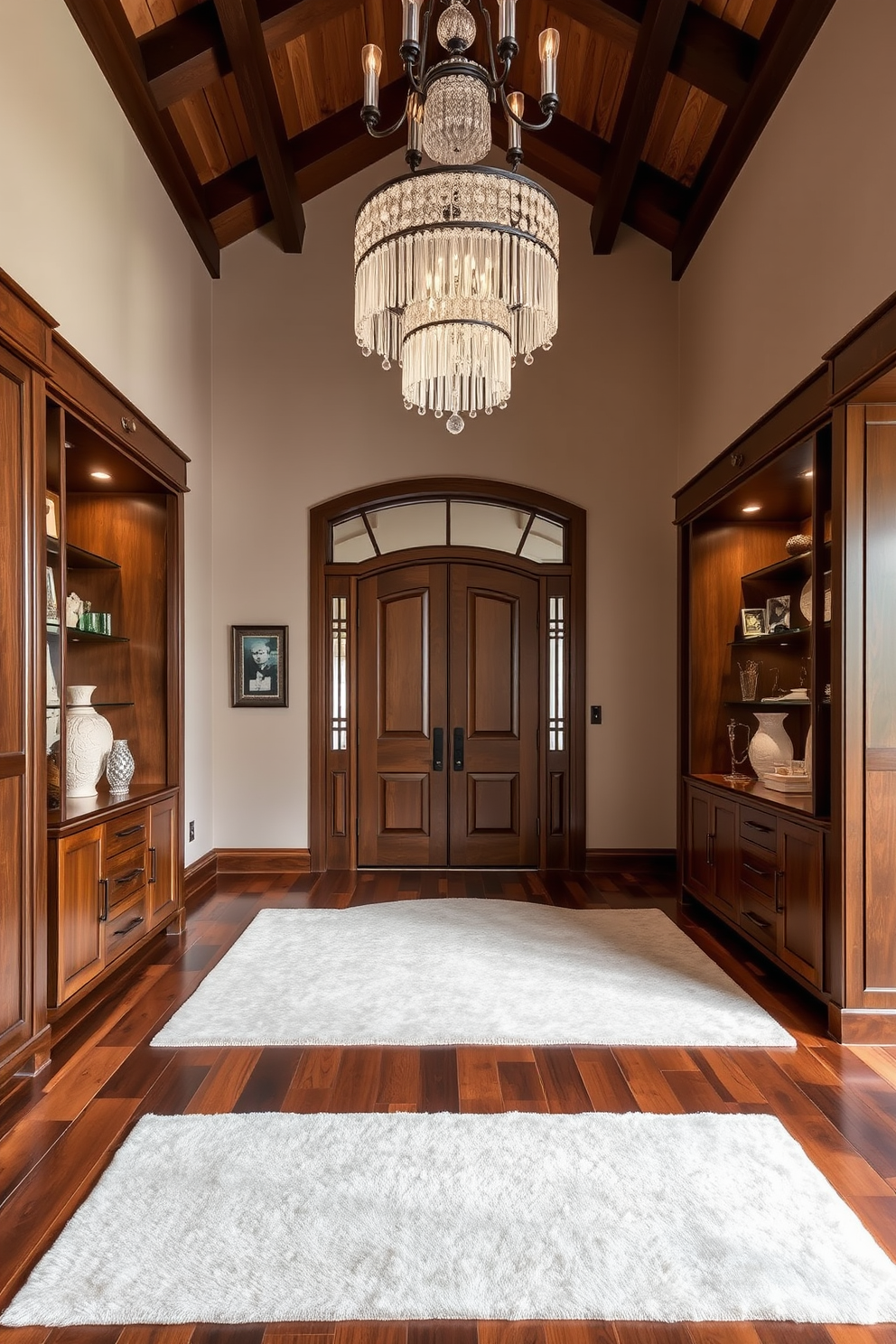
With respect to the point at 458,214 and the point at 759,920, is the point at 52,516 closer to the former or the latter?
the point at 458,214

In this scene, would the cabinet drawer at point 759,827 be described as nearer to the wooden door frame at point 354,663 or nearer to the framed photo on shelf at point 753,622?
the framed photo on shelf at point 753,622

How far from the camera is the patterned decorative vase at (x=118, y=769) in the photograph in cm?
418

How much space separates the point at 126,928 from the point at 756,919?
292cm

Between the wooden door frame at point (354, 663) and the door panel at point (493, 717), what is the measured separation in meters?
0.10

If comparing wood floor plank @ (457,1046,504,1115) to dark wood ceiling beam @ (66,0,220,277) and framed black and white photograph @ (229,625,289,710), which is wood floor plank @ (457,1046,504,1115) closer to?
framed black and white photograph @ (229,625,289,710)

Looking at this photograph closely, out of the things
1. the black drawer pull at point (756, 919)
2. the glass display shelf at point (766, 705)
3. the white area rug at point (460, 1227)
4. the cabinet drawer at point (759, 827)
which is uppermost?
the glass display shelf at point (766, 705)

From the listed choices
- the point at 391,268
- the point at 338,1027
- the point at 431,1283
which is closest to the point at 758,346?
the point at 391,268

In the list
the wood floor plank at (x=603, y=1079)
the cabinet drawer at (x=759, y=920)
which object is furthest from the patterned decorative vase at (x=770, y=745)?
the wood floor plank at (x=603, y=1079)

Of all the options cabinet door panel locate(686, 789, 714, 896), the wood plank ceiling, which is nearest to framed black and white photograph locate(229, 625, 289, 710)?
the wood plank ceiling

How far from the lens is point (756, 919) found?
4.04 metres

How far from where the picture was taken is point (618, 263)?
6.22 metres

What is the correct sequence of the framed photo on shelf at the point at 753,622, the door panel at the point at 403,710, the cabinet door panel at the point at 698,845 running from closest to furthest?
the cabinet door panel at the point at 698,845 < the framed photo on shelf at the point at 753,622 < the door panel at the point at 403,710

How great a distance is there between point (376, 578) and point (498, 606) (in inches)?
35.8

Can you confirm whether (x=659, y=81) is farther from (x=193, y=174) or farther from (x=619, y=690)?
(x=619, y=690)
